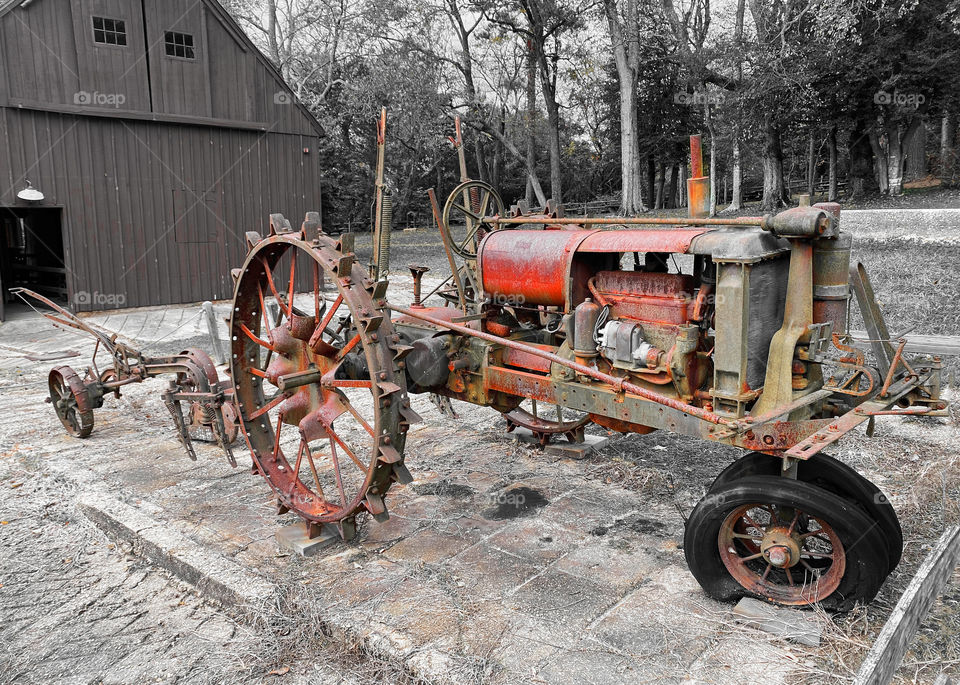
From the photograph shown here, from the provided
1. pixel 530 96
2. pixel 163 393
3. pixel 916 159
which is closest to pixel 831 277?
pixel 163 393

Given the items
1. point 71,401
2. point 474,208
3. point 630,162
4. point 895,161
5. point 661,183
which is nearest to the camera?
point 474,208

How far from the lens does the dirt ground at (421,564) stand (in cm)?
320

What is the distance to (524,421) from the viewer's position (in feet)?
19.6

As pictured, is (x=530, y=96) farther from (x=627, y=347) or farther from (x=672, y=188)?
(x=627, y=347)

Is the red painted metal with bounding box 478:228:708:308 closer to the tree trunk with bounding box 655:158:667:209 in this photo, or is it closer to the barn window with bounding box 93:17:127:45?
the barn window with bounding box 93:17:127:45

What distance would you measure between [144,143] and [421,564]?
12.3 meters

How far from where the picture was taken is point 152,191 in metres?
13.7

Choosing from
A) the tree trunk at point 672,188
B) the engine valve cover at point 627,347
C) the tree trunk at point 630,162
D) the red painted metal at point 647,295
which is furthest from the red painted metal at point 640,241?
the tree trunk at point 672,188

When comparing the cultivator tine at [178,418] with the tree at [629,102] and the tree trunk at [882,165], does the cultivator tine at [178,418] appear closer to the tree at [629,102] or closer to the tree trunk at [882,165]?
the tree at [629,102]

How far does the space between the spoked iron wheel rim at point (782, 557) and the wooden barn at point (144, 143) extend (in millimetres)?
12930

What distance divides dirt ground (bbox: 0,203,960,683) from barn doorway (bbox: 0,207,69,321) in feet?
33.7

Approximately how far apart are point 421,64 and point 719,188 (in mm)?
23155

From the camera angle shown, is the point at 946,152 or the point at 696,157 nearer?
the point at 696,157

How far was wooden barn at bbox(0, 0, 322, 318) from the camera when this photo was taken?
40.6ft
